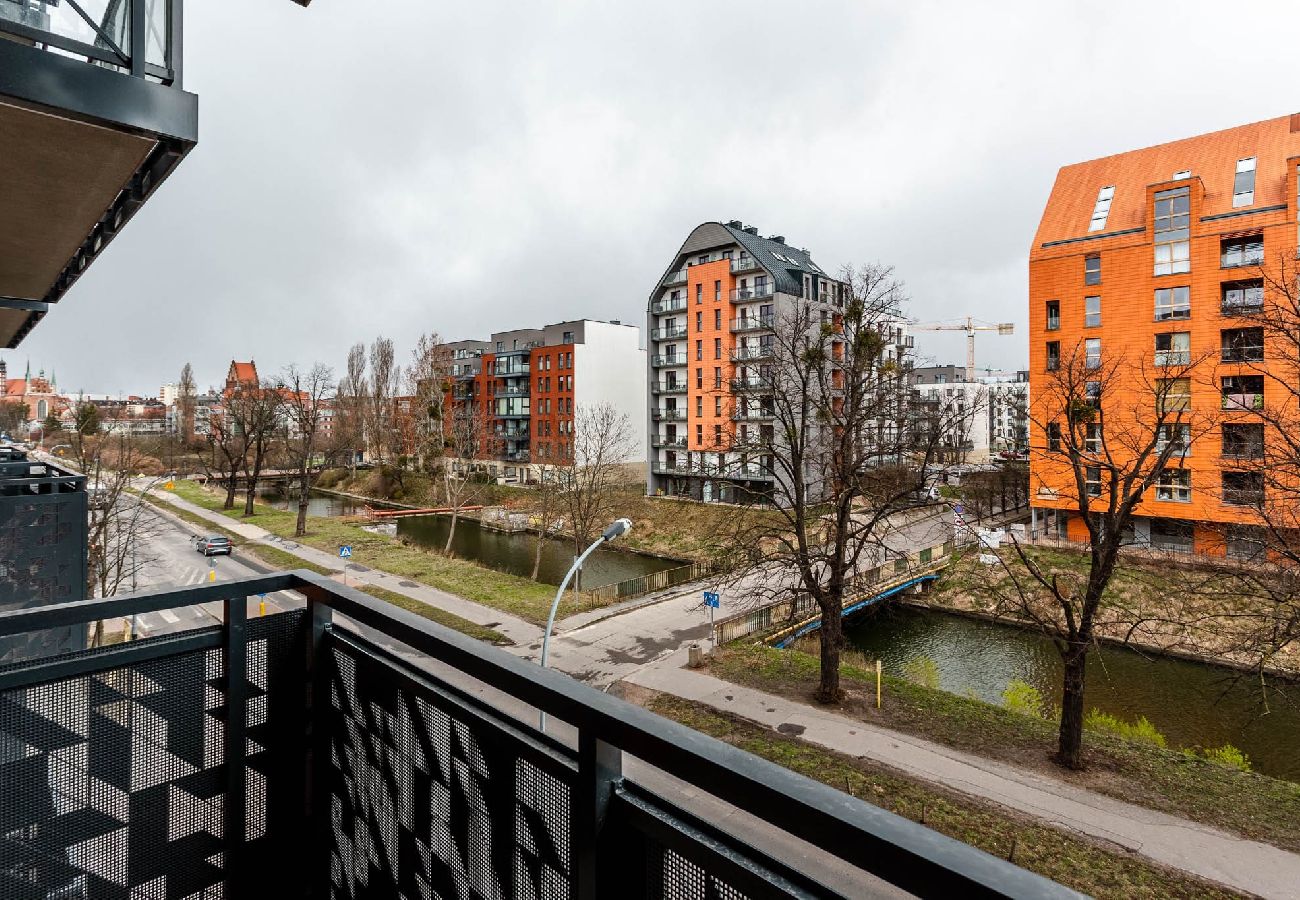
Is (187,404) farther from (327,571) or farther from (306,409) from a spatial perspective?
(327,571)

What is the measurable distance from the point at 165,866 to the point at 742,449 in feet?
41.5

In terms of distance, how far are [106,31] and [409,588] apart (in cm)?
2067

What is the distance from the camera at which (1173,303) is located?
25.1m

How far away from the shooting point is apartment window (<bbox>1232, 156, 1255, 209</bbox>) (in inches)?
960

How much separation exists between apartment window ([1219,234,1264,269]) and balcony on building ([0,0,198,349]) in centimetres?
3108

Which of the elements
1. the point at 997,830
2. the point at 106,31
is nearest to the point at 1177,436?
the point at 997,830

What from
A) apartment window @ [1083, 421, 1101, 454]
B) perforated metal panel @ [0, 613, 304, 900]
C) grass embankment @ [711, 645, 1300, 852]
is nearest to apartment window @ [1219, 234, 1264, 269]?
apartment window @ [1083, 421, 1101, 454]

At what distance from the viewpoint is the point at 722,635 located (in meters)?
16.9

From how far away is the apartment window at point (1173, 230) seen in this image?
24.9 metres

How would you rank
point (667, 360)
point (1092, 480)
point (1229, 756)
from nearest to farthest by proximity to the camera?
point (1229, 756) → point (1092, 480) → point (667, 360)

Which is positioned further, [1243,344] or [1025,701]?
[1243,344]

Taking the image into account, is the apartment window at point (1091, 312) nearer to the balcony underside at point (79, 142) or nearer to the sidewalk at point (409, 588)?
the sidewalk at point (409, 588)

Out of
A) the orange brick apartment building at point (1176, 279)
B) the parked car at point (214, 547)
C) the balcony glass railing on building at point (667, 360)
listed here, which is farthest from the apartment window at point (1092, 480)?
the parked car at point (214, 547)

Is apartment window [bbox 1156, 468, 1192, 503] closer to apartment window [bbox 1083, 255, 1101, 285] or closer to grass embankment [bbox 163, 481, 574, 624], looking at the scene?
apartment window [bbox 1083, 255, 1101, 285]
